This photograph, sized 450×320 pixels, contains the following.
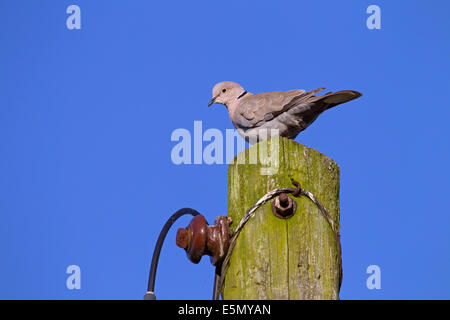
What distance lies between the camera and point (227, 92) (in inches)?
273

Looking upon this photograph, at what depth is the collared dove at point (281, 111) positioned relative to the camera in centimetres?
533

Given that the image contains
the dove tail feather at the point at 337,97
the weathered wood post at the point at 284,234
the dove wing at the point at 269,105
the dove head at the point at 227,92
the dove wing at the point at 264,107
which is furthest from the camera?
the dove head at the point at 227,92

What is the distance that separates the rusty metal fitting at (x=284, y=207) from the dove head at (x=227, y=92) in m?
3.77

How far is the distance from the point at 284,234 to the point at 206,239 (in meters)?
0.46

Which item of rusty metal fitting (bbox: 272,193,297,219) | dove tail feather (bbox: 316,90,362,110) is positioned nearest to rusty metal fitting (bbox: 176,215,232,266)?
rusty metal fitting (bbox: 272,193,297,219)

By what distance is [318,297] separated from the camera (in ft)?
9.96

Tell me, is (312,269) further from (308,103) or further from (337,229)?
(308,103)

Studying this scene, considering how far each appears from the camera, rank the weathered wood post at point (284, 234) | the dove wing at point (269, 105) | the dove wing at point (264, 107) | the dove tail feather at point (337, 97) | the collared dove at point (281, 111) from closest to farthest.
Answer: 1. the weathered wood post at point (284, 234)
2. the dove tail feather at point (337, 97)
3. the collared dove at point (281, 111)
4. the dove wing at point (269, 105)
5. the dove wing at point (264, 107)

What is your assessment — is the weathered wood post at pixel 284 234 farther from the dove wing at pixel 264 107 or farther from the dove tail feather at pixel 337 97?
the dove wing at pixel 264 107

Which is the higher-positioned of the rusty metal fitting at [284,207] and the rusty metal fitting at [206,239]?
the rusty metal fitting at [284,207]

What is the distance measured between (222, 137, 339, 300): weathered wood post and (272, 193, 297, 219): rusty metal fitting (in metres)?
0.03

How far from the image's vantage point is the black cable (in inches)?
127

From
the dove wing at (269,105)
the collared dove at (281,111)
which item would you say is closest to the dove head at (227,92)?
the collared dove at (281,111)
